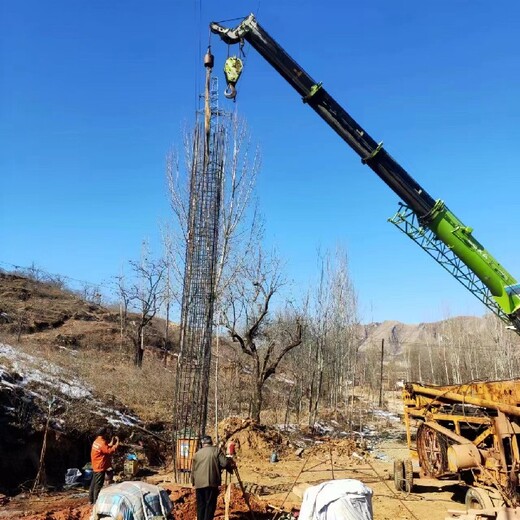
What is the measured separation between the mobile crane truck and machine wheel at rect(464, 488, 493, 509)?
0.05 feet

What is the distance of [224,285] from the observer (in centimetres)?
1659

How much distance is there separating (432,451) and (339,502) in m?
5.74

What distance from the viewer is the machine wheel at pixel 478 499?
7973 millimetres

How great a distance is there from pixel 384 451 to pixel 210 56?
1519 cm

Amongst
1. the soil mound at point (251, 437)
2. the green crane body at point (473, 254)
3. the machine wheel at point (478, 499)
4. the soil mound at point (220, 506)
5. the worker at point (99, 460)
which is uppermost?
the green crane body at point (473, 254)

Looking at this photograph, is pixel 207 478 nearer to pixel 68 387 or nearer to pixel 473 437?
pixel 473 437

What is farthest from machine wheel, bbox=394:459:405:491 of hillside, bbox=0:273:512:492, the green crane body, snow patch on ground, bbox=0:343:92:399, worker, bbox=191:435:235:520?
snow patch on ground, bbox=0:343:92:399

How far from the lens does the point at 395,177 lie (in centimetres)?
1215

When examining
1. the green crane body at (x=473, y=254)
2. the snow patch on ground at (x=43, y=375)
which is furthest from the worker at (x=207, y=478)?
the green crane body at (x=473, y=254)

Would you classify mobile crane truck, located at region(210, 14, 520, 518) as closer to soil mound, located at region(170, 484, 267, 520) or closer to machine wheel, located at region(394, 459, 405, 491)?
machine wheel, located at region(394, 459, 405, 491)

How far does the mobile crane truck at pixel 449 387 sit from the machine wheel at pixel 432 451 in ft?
0.07

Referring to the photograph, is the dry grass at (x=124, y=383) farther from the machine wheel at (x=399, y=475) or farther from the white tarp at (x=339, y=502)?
the white tarp at (x=339, y=502)

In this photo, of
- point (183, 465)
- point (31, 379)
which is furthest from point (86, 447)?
point (183, 465)

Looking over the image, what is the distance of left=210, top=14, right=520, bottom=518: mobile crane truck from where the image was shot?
26.6 ft
